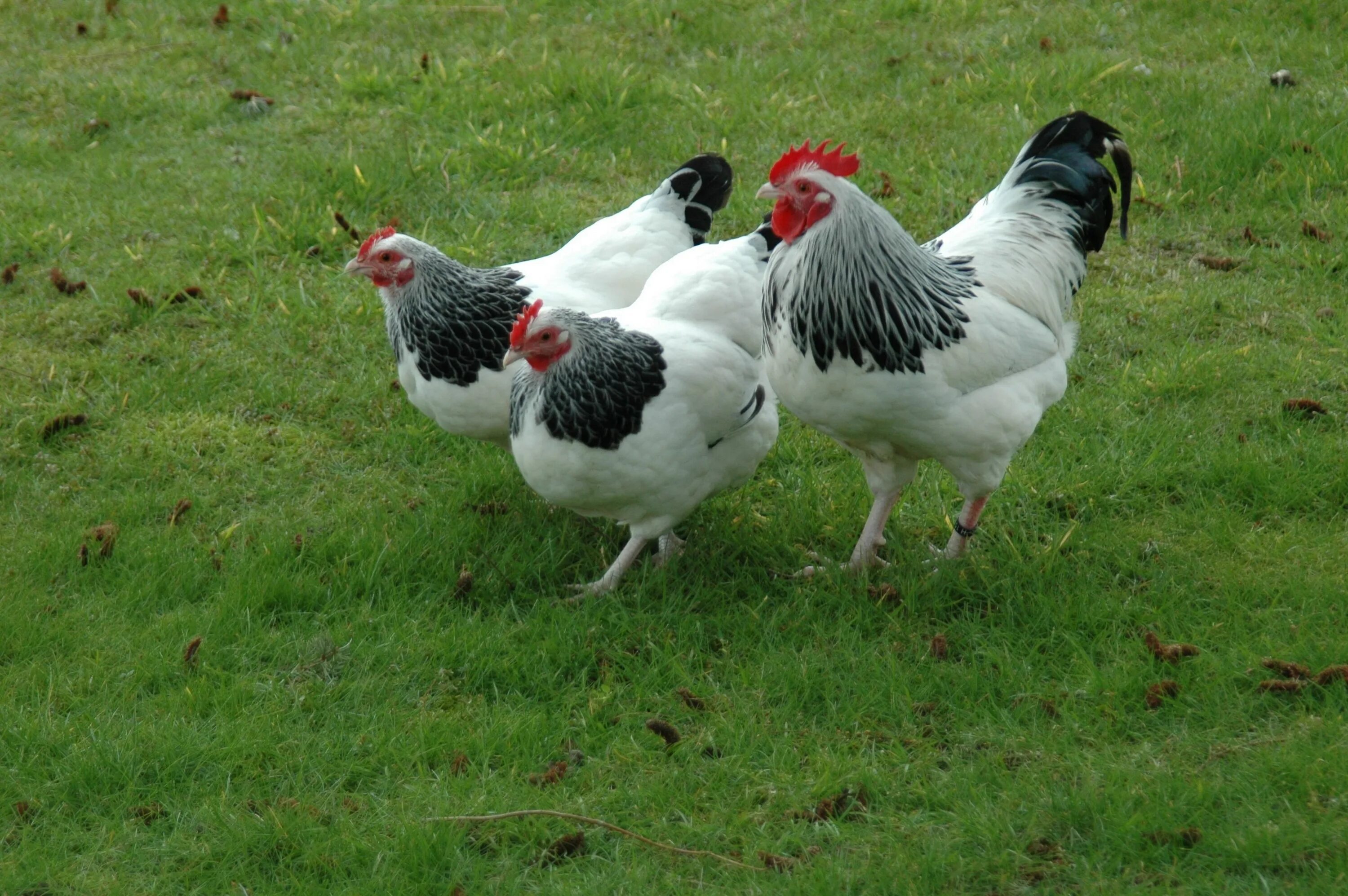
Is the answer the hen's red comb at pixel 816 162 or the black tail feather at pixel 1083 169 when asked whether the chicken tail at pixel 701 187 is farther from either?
the black tail feather at pixel 1083 169

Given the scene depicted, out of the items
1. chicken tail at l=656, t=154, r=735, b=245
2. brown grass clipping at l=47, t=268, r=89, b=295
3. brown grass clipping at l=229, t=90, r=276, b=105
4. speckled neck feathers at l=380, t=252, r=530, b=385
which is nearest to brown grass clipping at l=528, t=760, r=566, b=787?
speckled neck feathers at l=380, t=252, r=530, b=385

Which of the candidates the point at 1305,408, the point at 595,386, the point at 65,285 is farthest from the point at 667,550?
the point at 65,285

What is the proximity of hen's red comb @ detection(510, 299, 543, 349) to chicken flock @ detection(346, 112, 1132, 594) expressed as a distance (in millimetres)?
14

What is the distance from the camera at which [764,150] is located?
Result: 7.86m

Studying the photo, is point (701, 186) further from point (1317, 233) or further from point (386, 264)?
point (1317, 233)

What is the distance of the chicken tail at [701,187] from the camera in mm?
5652

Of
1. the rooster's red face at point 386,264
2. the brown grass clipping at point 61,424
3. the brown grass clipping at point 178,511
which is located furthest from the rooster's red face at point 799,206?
the brown grass clipping at point 61,424

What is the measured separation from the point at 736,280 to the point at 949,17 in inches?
207

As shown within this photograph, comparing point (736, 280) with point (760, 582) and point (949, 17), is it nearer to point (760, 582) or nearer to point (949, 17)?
point (760, 582)

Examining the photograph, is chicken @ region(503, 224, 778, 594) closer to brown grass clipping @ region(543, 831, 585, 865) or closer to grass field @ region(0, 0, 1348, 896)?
grass field @ region(0, 0, 1348, 896)

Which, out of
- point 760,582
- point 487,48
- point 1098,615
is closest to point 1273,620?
point 1098,615

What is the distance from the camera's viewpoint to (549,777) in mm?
3990

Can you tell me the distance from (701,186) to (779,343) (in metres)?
1.46

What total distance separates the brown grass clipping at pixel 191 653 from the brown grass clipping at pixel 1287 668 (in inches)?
144
